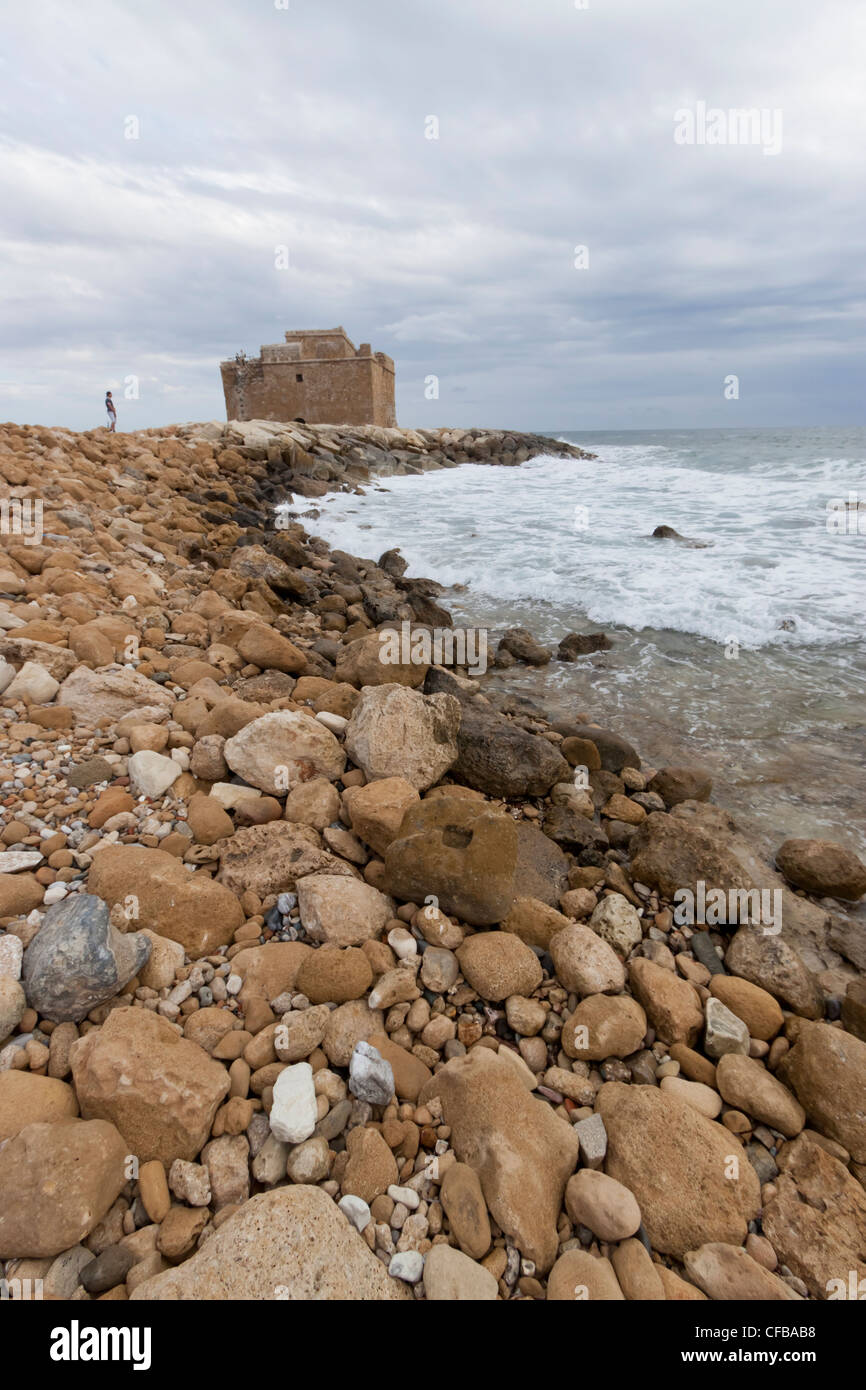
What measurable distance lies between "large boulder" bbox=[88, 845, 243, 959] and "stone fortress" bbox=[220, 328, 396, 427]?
106 feet

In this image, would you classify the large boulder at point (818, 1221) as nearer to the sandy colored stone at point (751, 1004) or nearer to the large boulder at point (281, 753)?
the sandy colored stone at point (751, 1004)

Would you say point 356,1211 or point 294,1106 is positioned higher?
point 294,1106

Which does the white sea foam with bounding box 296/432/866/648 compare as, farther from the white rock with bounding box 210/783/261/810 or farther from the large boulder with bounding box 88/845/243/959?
the large boulder with bounding box 88/845/243/959

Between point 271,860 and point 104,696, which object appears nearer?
point 271,860

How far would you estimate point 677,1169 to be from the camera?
1.91 metres

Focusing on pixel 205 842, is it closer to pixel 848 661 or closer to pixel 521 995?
pixel 521 995

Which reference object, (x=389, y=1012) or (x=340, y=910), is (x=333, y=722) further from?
(x=389, y=1012)

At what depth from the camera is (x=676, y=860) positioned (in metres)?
3.24

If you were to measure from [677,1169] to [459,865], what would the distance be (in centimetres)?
124

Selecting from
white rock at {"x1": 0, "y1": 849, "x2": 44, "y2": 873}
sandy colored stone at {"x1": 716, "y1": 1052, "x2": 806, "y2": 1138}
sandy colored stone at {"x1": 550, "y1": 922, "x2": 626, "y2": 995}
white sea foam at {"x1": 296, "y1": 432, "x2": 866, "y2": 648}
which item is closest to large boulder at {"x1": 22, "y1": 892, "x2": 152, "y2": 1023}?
white rock at {"x1": 0, "y1": 849, "x2": 44, "y2": 873}

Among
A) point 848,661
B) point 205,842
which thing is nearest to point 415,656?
point 205,842

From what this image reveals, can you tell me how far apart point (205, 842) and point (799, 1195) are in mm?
2618

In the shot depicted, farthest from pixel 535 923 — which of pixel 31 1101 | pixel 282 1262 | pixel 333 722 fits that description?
pixel 31 1101

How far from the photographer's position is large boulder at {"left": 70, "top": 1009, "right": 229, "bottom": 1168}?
1.78 metres
